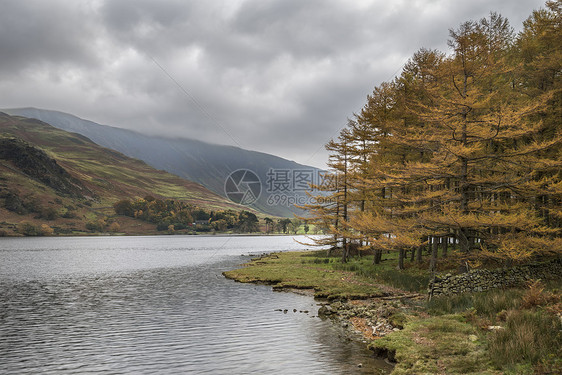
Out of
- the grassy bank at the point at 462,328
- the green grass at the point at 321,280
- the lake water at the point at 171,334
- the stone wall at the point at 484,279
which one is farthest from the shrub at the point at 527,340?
the green grass at the point at 321,280

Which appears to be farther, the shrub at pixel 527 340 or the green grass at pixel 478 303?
the green grass at pixel 478 303

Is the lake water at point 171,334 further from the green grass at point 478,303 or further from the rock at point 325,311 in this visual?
the green grass at point 478,303

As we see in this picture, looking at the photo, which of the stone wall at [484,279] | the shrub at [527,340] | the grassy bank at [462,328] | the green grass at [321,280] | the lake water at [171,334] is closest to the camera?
the shrub at [527,340]

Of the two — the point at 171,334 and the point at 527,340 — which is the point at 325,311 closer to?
the point at 171,334

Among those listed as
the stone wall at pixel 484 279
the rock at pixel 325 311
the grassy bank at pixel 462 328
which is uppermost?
the stone wall at pixel 484 279

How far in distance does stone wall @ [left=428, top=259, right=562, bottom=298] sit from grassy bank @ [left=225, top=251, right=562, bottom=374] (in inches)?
53.6

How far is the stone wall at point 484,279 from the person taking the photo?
22.1 meters

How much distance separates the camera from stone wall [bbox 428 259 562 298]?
22.1m

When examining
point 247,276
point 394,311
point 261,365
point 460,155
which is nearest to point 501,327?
point 394,311

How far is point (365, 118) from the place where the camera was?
142 feet

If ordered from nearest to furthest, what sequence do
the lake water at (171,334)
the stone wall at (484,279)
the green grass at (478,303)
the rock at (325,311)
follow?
1. the lake water at (171,334)
2. the green grass at (478,303)
3. the stone wall at (484,279)
4. the rock at (325,311)

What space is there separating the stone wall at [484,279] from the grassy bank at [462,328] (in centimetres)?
136

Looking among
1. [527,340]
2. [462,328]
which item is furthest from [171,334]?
[527,340]

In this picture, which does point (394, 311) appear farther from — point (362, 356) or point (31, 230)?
point (31, 230)
